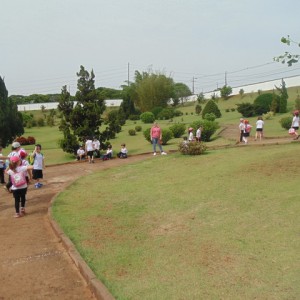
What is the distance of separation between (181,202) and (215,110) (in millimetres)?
28722

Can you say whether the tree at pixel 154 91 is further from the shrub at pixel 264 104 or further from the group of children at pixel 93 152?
the group of children at pixel 93 152

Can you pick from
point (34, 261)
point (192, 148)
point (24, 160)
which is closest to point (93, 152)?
point (192, 148)

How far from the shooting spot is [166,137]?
837 inches

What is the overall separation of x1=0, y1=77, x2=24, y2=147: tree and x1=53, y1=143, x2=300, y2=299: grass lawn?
48.1ft

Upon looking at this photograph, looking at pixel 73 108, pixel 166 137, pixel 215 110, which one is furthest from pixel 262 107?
pixel 73 108

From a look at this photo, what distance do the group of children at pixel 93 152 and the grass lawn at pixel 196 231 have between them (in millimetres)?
6340

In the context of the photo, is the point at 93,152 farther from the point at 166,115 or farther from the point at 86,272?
the point at 166,115

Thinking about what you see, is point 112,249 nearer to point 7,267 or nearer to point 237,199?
point 7,267

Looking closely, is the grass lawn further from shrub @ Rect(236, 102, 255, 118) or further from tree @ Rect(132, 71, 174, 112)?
tree @ Rect(132, 71, 174, 112)

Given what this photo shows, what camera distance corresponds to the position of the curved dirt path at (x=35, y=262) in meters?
4.59

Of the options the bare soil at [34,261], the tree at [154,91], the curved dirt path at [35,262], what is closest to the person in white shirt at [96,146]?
the bare soil at [34,261]

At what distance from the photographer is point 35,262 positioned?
218 inches

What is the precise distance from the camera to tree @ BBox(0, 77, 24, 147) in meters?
23.3

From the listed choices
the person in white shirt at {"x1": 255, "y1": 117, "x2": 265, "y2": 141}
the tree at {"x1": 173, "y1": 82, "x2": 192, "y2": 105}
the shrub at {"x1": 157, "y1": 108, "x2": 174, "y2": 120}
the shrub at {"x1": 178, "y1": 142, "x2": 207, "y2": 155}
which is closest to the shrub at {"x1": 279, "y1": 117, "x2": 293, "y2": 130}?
the person in white shirt at {"x1": 255, "y1": 117, "x2": 265, "y2": 141}
